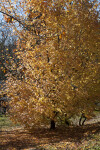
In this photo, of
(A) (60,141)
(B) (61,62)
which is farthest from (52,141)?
(B) (61,62)

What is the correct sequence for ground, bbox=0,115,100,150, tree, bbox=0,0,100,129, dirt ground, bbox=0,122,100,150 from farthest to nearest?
tree, bbox=0,0,100,129 < dirt ground, bbox=0,122,100,150 < ground, bbox=0,115,100,150

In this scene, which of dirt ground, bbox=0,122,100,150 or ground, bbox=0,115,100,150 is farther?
dirt ground, bbox=0,122,100,150

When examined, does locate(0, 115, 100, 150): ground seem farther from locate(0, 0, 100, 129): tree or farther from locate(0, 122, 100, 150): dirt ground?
locate(0, 0, 100, 129): tree

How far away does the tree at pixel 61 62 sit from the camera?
8836 millimetres

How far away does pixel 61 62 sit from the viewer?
8891 millimetres

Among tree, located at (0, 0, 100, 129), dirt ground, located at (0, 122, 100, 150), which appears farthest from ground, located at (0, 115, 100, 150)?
tree, located at (0, 0, 100, 129)

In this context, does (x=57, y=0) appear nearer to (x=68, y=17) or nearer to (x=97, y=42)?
(x=68, y=17)

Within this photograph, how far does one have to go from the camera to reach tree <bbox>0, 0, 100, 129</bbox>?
8.84 m

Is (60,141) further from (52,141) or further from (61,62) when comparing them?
(61,62)

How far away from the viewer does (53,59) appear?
905cm

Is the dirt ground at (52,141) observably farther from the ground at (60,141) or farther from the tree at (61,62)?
the tree at (61,62)

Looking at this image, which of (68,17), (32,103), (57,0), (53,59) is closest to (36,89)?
(32,103)

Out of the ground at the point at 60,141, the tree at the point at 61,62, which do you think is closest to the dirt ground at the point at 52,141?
the ground at the point at 60,141

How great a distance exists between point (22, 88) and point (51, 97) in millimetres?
1978
